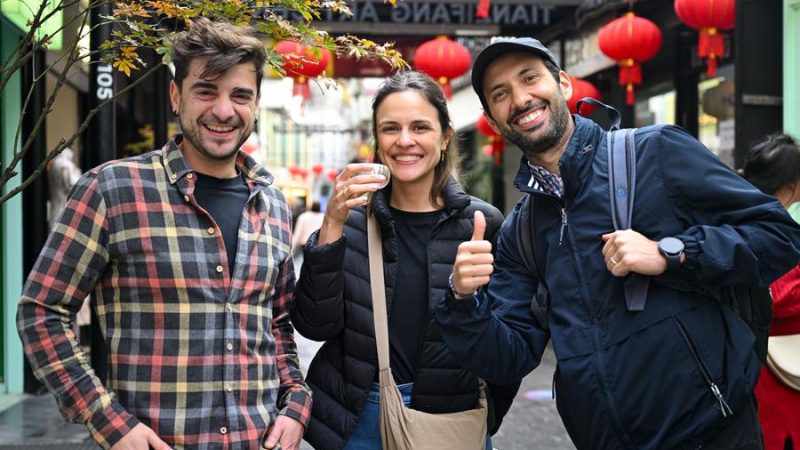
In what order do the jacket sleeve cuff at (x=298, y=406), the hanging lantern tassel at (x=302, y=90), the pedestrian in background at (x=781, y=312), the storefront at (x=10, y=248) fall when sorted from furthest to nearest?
the hanging lantern tassel at (x=302, y=90)
the storefront at (x=10, y=248)
the pedestrian in background at (x=781, y=312)
the jacket sleeve cuff at (x=298, y=406)

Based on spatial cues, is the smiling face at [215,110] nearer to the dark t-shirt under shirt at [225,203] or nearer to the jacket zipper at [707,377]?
the dark t-shirt under shirt at [225,203]

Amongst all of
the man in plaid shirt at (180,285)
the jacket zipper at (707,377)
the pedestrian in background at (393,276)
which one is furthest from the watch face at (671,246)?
the man in plaid shirt at (180,285)

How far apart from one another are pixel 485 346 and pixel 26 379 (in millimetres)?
6790

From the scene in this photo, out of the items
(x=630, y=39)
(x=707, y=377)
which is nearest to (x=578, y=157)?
(x=707, y=377)

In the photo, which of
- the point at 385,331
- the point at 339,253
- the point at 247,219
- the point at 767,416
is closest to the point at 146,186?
the point at 247,219

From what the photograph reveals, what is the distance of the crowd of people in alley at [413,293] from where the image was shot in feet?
7.97

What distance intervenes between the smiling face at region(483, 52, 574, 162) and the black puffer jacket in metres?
0.49

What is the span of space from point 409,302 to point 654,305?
0.93 meters

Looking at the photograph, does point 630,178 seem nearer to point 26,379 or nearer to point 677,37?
point 26,379

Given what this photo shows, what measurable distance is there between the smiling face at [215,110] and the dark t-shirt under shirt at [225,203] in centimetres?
7

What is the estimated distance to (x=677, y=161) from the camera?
8.17ft

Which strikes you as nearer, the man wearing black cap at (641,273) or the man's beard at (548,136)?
the man wearing black cap at (641,273)

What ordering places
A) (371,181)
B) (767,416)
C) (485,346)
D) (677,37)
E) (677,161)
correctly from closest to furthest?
1. (677,161)
2. (485,346)
3. (371,181)
4. (767,416)
5. (677,37)

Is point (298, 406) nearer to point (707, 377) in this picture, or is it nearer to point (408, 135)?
point (408, 135)
